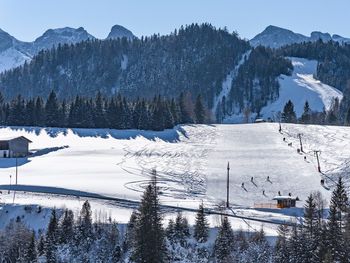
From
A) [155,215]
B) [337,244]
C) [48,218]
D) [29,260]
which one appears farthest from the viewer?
[48,218]

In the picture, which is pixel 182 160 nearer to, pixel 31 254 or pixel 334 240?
pixel 31 254

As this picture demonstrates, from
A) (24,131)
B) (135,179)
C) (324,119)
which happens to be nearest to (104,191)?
(135,179)

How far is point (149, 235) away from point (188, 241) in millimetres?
16201

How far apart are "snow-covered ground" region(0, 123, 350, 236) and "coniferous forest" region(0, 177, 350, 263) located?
425 cm

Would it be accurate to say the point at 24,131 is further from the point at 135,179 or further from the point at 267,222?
the point at 267,222

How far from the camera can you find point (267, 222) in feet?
203

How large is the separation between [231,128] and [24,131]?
44.3 meters

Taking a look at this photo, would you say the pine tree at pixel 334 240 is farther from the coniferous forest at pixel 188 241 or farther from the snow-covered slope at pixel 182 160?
the snow-covered slope at pixel 182 160

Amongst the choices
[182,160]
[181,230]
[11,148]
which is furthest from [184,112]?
[181,230]

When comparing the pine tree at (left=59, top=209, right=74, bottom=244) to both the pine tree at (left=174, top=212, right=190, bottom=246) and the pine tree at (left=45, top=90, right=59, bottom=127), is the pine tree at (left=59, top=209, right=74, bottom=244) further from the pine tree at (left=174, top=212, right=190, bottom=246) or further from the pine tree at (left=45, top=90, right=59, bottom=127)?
the pine tree at (left=45, top=90, right=59, bottom=127)

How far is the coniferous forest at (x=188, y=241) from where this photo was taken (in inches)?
1932

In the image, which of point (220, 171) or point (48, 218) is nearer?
point (48, 218)

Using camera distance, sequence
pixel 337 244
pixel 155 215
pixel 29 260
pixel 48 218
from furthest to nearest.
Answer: pixel 48 218, pixel 29 260, pixel 337 244, pixel 155 215

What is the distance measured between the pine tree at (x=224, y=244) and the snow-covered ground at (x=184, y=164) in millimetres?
5303
